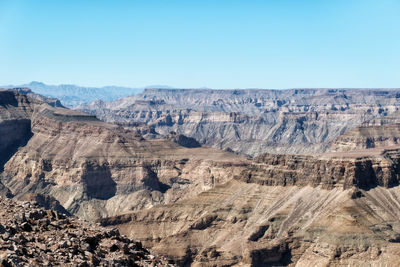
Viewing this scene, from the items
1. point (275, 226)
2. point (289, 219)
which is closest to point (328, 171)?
point (289, 219)

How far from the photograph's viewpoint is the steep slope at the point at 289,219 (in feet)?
342

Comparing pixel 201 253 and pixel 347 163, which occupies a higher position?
pixel 347 163

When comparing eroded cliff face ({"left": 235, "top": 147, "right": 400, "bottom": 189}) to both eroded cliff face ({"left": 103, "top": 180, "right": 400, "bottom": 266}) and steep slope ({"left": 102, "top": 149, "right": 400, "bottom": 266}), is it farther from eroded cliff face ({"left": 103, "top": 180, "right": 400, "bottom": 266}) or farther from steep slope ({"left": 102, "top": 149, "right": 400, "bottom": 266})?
eroded cliff face ({"left": 103, "top": 180, "right": 400, "bottom": 266})

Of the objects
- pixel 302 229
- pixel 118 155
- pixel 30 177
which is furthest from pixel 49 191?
pixel 302 229

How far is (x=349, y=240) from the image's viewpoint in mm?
103875

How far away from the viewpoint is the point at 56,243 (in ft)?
104

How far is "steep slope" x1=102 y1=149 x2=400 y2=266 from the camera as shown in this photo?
10438 cm

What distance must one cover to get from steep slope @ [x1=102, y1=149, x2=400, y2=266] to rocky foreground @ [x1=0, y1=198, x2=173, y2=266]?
223 feet

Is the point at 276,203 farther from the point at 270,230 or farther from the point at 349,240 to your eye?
the point at 349,240

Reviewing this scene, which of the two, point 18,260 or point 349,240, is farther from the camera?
point 349,240

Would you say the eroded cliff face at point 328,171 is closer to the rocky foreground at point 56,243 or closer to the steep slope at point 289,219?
the steep slope at point 289,219

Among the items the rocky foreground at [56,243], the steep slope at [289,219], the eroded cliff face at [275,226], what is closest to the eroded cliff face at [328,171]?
the steep slope at [289,219]

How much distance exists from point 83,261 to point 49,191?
168 meters

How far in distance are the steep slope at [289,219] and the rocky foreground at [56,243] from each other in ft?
223
